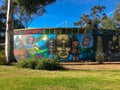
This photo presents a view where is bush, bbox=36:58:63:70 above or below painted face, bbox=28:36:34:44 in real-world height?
below

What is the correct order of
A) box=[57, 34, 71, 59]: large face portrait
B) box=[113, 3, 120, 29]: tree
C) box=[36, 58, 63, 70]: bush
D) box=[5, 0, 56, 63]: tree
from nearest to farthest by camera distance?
box=[36, 58, 63, 70]: bush
box=[5, 0, 56, 63]: tree
box=[57, 34, 71, 59]: large face portrait
box=[113, 3, 120, 29]: tree

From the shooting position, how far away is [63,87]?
37.2 feet

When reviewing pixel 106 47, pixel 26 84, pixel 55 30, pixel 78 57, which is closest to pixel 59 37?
pixel 55 30

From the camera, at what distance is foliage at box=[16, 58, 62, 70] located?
18.8 meters

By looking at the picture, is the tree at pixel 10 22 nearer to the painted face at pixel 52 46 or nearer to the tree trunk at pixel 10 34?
the tree trunk at pixel 10 34

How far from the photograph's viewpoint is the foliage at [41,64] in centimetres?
1881

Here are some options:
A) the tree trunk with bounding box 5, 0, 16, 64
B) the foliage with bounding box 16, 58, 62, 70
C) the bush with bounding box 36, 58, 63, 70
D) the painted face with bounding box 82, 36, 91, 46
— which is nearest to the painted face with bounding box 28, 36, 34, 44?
the painted face with bounding box 82, 36, 91, 46

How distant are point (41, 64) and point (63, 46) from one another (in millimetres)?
8982

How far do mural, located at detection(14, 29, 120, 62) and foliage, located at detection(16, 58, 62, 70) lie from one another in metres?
8.20

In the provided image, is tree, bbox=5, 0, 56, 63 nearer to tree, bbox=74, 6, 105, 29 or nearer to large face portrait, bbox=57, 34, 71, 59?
large face portrait, bbox=57, 34, 71, 59

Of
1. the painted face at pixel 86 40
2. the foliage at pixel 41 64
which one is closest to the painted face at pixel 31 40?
the painted face at pixel 86 40

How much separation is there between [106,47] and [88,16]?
42.6 m

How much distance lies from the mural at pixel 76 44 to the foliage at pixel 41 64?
26.9ft

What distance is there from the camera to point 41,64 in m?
18.9
